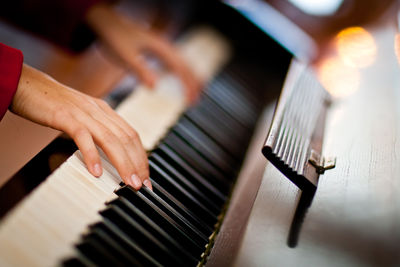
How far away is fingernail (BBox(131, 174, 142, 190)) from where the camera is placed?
0.93 m

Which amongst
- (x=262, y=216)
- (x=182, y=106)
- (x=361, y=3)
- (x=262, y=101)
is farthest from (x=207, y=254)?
(x=361, y=3)

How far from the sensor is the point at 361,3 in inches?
70.9

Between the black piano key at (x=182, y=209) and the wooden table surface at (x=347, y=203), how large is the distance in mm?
136

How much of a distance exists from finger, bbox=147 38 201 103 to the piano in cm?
7

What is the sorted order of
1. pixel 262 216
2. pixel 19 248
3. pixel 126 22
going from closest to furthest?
pixel 19 248
pixel 262 216
pixel 126 22

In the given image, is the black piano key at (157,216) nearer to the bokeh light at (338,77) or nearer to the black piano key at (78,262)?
the black piano key at (78,262)

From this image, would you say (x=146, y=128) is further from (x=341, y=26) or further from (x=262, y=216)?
(x=341, y=26)

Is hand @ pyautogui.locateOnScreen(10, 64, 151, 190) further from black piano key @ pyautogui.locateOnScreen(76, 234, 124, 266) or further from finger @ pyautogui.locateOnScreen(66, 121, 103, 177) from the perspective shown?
black piano key @ pyautogui.locateOnScreen(76, 234, 124, 266)

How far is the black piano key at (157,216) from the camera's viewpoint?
896mm

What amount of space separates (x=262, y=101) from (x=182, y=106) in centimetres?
39

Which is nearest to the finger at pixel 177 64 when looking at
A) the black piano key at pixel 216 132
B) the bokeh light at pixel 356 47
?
the black piano key at pixel 216 132

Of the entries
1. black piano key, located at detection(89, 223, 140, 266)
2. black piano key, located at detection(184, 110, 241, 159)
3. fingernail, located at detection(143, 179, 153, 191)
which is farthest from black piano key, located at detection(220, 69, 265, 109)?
black piano key, located at detection(89, 223, 140, 266)

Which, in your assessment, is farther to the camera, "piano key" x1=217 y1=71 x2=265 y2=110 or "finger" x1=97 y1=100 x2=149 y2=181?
"piano key" x1=217 y1=71 x2=265 y2=110

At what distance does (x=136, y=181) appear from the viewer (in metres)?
0.93
